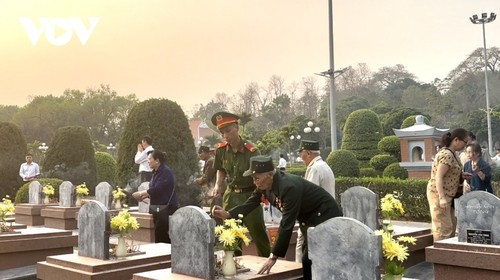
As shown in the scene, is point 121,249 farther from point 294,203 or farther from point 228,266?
point 294,203

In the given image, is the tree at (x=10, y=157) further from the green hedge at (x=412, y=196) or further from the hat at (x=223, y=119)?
the hat at (x=223, y=119)

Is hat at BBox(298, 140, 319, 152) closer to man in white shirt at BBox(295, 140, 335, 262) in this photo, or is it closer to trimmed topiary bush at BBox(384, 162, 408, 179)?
man in white shirt at BBox(295, 140, 335, 262)

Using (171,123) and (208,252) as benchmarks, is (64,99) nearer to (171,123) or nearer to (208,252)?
(171,123)

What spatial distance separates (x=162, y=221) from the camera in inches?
309

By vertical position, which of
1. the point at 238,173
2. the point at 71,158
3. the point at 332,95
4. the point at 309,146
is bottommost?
the point at 238,173

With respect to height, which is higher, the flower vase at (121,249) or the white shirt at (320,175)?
the white shirt at (320,175)

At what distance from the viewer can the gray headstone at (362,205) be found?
796 cm

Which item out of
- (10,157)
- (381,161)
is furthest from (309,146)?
(381,161)

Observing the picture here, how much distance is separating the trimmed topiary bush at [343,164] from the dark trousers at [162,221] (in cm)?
1523

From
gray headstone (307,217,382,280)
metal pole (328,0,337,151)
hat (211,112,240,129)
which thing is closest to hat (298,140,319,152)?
hat (211,112,240,129)

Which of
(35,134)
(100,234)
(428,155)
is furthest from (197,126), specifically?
(100,234)

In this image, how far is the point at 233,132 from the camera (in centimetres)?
631

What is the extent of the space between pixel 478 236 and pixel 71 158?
54.5 ft

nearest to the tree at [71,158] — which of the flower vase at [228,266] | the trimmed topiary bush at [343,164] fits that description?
the trimmed topiary bush at [343,164]
